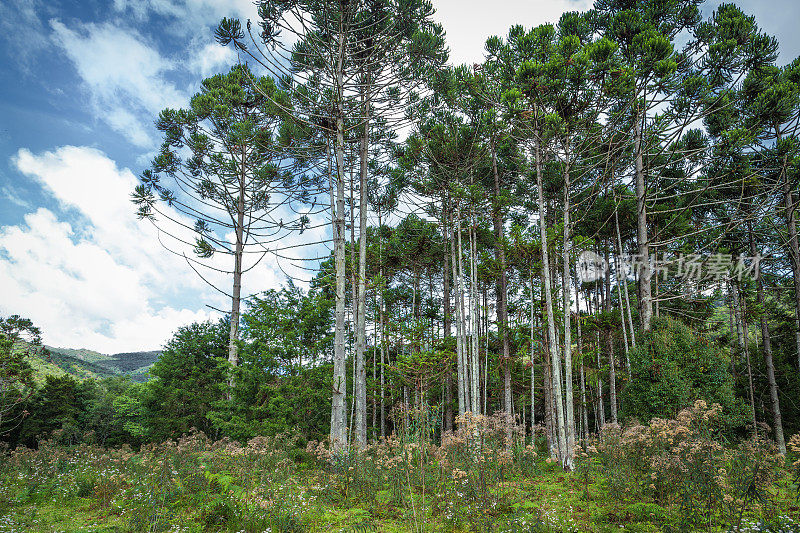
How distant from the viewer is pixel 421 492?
5375 mm

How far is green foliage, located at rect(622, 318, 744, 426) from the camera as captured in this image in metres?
9.56

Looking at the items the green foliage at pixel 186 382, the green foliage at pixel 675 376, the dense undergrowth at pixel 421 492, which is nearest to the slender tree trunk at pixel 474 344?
the dense undergrowth at pixel 421 492

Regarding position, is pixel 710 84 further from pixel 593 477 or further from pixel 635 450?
pixel 593 477

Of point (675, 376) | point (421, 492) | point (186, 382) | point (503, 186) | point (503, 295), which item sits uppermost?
point (503, 186)

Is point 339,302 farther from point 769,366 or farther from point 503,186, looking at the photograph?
point 769,366

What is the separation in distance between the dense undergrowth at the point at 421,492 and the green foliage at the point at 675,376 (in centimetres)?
337

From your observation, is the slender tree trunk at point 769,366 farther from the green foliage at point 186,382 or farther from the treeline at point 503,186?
the green foliage at point 186,382

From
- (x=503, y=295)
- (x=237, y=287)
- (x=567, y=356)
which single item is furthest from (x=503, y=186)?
(x=237, y=287)

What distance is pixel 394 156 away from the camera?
46.5 feet

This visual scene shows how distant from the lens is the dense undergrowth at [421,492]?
13.4 feet

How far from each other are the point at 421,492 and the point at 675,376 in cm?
855

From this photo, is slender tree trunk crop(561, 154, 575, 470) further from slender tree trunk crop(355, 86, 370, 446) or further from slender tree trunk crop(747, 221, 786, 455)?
slender tree trunk crop(747, 221, 786, 455)

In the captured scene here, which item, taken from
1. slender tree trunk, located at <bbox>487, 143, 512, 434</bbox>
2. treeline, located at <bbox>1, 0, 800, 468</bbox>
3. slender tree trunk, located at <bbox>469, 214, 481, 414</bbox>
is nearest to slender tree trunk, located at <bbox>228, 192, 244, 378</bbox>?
treeline, located at <bbox>1, 0, 800, 468</bbox>

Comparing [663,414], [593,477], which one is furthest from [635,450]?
[663,414]
